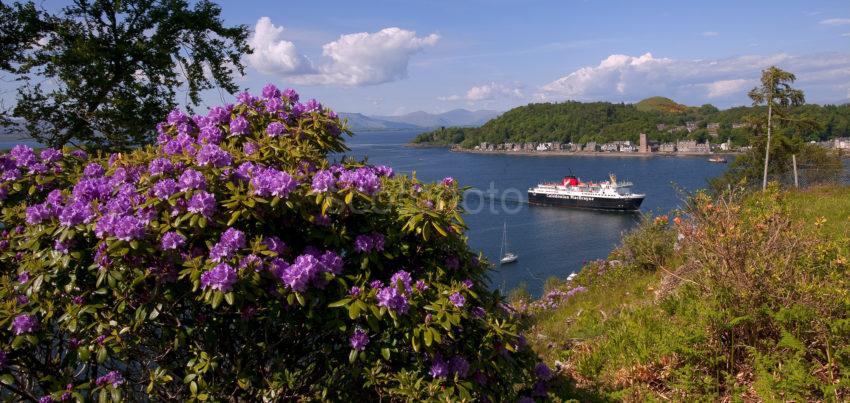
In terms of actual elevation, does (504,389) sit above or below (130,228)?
below

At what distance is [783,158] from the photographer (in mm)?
22234

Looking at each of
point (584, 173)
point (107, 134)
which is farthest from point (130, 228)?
point (584, 173)

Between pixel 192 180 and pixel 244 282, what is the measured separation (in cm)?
48

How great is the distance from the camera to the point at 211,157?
2.38m

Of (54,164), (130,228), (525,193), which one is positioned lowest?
(525,193)

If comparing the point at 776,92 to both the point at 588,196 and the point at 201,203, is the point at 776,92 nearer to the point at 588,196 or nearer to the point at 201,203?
the point at 201,203

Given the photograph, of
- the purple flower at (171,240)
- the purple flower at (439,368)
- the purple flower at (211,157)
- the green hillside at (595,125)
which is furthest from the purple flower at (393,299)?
the green hillside at (595,125)

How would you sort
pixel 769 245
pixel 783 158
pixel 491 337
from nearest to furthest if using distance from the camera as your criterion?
pixel 491 337, pixel 769 245, pixel 783 158

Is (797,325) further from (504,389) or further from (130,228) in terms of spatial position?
(130,228)

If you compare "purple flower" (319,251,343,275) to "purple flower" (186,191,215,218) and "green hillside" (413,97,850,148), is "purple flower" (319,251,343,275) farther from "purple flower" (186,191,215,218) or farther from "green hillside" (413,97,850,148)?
"green hillside" (413,97,850,148)

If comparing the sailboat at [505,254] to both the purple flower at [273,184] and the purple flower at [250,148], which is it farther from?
the purple flower at [273,184]

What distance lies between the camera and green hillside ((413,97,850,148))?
4326 inches

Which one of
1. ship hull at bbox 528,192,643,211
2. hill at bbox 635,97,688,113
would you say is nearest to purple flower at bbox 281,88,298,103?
ship hull at bbox 528,192,643,211

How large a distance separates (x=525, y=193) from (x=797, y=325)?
5590 centimetres
